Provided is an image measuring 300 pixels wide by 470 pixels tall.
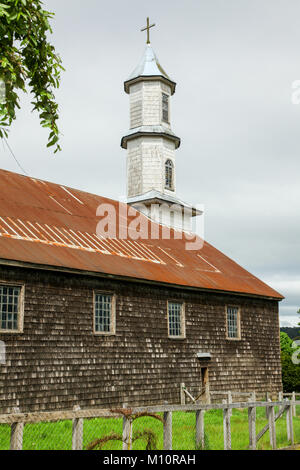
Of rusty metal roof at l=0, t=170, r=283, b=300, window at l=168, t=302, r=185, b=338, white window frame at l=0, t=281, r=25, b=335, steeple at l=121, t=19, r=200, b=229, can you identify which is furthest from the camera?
steeple at l=121, t=19, r=200, b=229

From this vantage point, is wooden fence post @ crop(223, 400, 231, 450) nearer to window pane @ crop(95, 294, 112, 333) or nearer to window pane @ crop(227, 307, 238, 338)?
window pane @ crop(95, 294, 112, 333)

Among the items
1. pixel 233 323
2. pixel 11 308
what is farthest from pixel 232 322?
pixel 11 308

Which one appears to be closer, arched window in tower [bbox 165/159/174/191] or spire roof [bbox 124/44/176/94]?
arched window in tower [bbox 165/159/174/191]

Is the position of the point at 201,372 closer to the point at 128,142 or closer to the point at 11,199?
the point at 11,199

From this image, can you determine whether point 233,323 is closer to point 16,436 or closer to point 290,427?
point 290,427

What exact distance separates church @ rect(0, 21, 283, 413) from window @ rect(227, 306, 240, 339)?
0.14 ft

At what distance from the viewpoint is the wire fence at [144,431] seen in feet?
24.8

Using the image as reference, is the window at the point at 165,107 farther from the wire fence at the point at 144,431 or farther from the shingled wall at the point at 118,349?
the wire fence at the point at 144,431

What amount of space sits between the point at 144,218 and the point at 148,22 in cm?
1387

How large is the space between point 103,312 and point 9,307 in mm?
3591

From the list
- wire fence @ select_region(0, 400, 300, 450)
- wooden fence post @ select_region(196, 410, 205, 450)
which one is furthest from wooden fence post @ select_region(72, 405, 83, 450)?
wooden fence post @ select_region(196, 410, 205, 450)

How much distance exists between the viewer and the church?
15.7m

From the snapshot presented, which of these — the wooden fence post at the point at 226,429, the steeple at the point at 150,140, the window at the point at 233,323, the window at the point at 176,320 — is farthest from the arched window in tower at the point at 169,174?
the wooden fence post at the point at 226,429

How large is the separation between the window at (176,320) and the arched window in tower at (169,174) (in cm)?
1121
